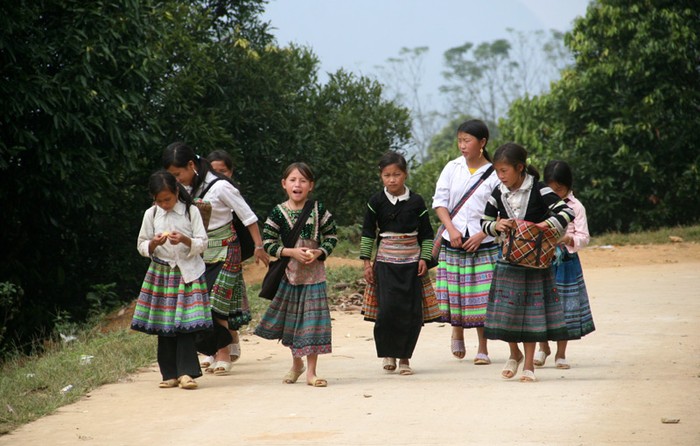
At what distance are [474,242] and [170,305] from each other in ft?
8.05

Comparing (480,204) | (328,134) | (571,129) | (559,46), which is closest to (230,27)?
(328,134)

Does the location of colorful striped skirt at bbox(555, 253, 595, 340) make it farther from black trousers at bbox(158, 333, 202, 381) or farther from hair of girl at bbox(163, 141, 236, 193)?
black trousers at bbox(158, 333, 202, 381)

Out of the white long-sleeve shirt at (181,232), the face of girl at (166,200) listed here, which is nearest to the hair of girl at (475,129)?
the white long-sleeve shirt at (181,232)

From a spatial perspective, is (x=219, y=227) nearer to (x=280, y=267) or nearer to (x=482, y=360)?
(x=280, y=267)

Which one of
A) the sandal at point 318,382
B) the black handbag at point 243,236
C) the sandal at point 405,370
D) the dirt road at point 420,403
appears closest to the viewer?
the dirt road at point 420,403

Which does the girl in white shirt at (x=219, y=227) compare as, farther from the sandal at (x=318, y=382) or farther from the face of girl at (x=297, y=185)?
the sandal at (x=318, y=382)

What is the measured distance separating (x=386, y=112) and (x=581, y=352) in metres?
15.5

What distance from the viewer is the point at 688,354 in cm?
824

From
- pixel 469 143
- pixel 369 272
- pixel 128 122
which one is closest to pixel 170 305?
pixel 369 272

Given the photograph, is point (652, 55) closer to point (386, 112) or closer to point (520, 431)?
point (386, 112)

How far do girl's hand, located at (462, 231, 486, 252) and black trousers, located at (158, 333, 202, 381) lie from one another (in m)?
2.29

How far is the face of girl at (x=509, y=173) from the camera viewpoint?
724cm

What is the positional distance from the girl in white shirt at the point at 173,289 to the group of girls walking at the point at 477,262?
1347 mm

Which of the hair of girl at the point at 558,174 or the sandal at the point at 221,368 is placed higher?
the hair of girl at the point at 558,174
